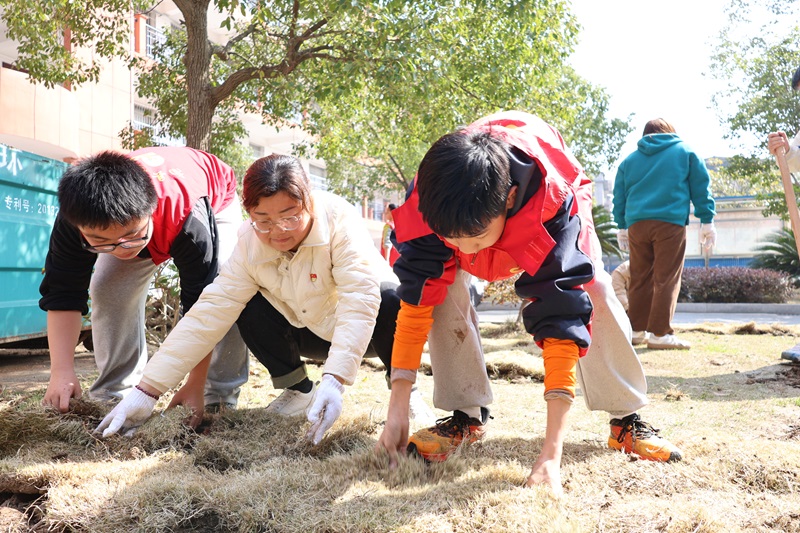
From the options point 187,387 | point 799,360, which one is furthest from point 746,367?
point 187,387

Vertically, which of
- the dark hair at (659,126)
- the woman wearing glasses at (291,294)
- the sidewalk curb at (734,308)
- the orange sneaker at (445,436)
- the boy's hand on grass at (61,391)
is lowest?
the sidewalk curb at (734,308)

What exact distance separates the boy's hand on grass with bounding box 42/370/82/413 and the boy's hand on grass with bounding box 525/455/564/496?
1.73m

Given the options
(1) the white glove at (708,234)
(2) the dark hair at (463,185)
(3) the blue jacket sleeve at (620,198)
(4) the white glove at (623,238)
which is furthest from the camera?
(4) the white glove at (623,238)

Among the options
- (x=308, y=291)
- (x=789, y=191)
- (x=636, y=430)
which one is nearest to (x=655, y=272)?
(x=789, y=191)

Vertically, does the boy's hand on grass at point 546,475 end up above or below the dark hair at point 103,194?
below

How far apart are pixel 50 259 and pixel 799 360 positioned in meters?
4.32

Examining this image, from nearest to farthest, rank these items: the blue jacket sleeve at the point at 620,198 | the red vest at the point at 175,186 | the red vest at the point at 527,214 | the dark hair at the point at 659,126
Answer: the red vest at the point at 527,214 → the red vest at the point at 175,186 → the dark hair at the point at 659,126 → the blue jacket sleeve at the point at 620,198

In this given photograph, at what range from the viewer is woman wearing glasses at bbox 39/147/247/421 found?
227 cm

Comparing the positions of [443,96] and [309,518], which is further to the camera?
[443,96]

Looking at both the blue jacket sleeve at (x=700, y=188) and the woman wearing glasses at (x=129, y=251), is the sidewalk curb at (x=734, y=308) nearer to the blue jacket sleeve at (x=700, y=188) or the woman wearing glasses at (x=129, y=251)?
the blue jacket sleeve at (x=700, y=188)

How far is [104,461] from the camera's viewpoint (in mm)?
2189

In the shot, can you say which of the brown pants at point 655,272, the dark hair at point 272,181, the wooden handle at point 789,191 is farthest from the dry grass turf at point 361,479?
the brown pants at point 655,272

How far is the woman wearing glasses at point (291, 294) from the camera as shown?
7.67 feet

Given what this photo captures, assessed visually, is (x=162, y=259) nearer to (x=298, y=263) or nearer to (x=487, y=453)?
(x=298, y=263)
